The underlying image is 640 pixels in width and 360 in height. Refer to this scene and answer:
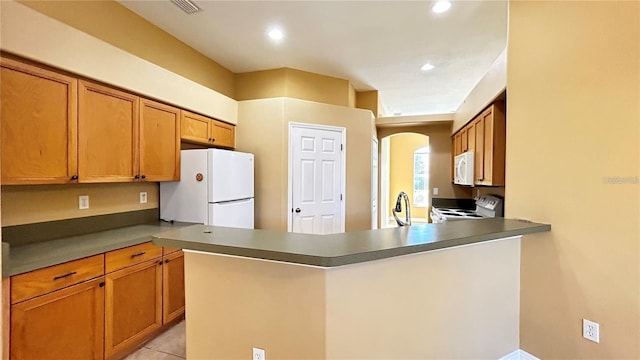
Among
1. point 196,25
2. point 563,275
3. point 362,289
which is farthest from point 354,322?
point 196,25

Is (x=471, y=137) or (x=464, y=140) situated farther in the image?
(x=464, y=140)

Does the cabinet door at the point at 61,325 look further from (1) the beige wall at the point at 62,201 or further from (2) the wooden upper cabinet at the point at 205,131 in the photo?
(2) the wooden upper cabinet at the point at 205,131

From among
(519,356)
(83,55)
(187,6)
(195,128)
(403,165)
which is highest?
(187,6)

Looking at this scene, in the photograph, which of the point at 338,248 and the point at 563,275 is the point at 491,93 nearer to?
the point at 563,275

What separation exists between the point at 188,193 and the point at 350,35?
238 centimetres

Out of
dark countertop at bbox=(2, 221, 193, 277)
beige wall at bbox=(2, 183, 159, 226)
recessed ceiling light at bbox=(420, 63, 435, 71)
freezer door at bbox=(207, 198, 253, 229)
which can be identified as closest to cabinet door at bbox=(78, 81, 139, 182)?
beige wall at bbox=(2, 183, 159, 226)

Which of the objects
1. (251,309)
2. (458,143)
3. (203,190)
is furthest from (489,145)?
(203,190)

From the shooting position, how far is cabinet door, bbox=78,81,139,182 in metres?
2.03

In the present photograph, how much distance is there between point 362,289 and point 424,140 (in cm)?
743

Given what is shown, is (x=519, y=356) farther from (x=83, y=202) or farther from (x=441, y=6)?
(x=83, y=202)

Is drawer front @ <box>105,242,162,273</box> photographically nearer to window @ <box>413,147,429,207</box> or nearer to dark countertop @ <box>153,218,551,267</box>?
dark countertop @ <box>153,218,551,267</box>

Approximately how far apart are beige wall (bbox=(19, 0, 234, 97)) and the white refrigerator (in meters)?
1.04

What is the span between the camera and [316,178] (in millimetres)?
3820

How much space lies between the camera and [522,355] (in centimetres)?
189
